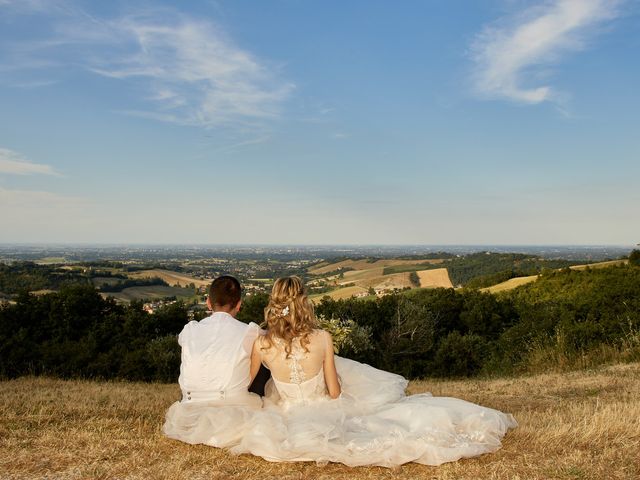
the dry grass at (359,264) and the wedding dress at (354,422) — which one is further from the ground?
the wedding dress at (354,422)

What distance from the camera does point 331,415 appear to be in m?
5.68

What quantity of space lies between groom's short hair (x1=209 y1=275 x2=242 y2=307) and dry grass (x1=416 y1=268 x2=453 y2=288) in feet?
158

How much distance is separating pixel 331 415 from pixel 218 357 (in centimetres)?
139

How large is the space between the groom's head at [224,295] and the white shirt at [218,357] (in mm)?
93

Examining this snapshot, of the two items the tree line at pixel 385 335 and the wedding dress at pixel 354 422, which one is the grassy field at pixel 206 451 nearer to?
the wedding dress at pixel 354 422

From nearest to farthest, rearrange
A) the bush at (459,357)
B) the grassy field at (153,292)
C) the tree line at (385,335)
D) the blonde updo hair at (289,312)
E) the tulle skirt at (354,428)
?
1. the tulle skirt at (354,428)
2. the blonde updo hair at (289,312)
3. the tree line at (385,335)
4. the bush at (459,357)
5. the grassy field at (153,292)

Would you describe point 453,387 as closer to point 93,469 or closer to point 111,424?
point 111,424

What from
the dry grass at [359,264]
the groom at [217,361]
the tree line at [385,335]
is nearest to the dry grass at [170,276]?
the dry grass at [359,264]

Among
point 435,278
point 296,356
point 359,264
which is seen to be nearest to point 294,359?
point 296,356

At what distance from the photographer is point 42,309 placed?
731 inches

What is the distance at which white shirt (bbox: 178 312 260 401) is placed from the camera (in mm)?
5812

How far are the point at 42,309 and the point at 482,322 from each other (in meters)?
18.0

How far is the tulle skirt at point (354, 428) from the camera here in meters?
5.20

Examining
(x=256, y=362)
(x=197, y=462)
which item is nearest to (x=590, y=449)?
(x=256, y=362)
